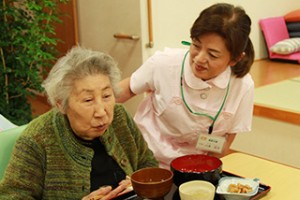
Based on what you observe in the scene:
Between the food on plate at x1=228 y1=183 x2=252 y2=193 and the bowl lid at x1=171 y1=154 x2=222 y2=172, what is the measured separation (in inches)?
4.1

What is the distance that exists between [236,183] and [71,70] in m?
0.62

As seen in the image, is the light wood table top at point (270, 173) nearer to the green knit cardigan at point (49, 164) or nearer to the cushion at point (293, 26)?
the green knit cardigan at point (49, 164)

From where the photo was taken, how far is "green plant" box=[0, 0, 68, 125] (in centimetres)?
302

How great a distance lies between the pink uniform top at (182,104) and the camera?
1.74 m

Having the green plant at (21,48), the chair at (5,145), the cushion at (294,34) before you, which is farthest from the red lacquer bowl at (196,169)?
the cushion at (294,34)

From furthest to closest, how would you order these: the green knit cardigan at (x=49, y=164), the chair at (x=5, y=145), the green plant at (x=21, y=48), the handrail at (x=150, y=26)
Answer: the handrail at (x=150, y=26), the green plant at (x=21, y=48), the chair at (x=5, y=145), the green knit cardigan at (x=49, y=164)

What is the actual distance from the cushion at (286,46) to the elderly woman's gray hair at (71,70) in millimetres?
3232

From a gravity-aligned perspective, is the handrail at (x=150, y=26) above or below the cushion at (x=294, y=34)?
above

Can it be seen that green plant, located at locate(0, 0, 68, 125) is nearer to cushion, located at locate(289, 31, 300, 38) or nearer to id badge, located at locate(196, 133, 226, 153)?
id badge, located at locate(196, 133, 226, 153)

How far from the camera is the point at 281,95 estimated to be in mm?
3107

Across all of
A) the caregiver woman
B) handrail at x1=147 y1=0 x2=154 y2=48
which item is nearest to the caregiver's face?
the caregiver woman

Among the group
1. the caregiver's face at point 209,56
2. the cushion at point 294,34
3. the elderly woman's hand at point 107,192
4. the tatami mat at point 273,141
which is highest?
the caregiver's face at point 209,56

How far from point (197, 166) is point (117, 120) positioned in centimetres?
34

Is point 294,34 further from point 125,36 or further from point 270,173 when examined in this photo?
point 270,173
